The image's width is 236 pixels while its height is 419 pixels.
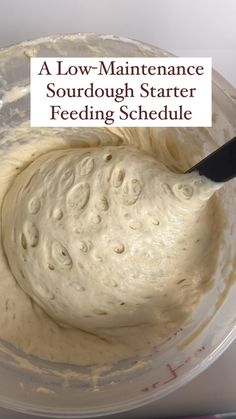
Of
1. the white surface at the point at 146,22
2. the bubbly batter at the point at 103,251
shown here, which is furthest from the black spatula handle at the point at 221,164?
the white surface at the point at 146,22

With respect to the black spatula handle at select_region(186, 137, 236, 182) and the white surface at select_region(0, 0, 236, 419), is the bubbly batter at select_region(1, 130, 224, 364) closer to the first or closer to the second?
the black spatula handle at select_region(186, 137, 236, 182)

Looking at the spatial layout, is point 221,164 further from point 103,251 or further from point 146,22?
point 146,22

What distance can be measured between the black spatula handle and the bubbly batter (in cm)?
5

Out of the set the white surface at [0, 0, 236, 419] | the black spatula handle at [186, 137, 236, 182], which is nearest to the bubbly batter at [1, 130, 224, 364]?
the black spatula handle at [186, 137, 236, 182]

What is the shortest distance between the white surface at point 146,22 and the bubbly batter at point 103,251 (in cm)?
25

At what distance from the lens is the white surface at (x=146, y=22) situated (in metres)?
0.96

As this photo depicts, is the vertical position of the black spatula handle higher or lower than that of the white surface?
lower

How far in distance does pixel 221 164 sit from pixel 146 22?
478mm

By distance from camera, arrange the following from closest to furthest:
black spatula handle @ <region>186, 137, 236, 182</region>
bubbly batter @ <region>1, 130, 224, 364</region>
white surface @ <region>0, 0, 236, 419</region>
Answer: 1. black spatula handle @ <region>186, 137, 236, 182</region>
2. bubbly batter @ <region>1, 130, 224, 364</region>
3. white surface @ <region>0, 0, 236, 419</region>

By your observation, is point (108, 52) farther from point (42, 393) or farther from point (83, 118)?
point (42, 393)

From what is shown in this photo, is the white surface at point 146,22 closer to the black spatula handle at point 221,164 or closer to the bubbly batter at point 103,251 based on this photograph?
the bubbly batter at point 103,251

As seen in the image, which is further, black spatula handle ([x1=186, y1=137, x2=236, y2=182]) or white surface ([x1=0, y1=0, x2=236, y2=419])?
white surface ([x1=0, y1=0, x2=236, y2=419])

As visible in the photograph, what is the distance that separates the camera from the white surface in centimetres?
96

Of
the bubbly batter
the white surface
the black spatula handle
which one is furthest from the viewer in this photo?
the white surface
